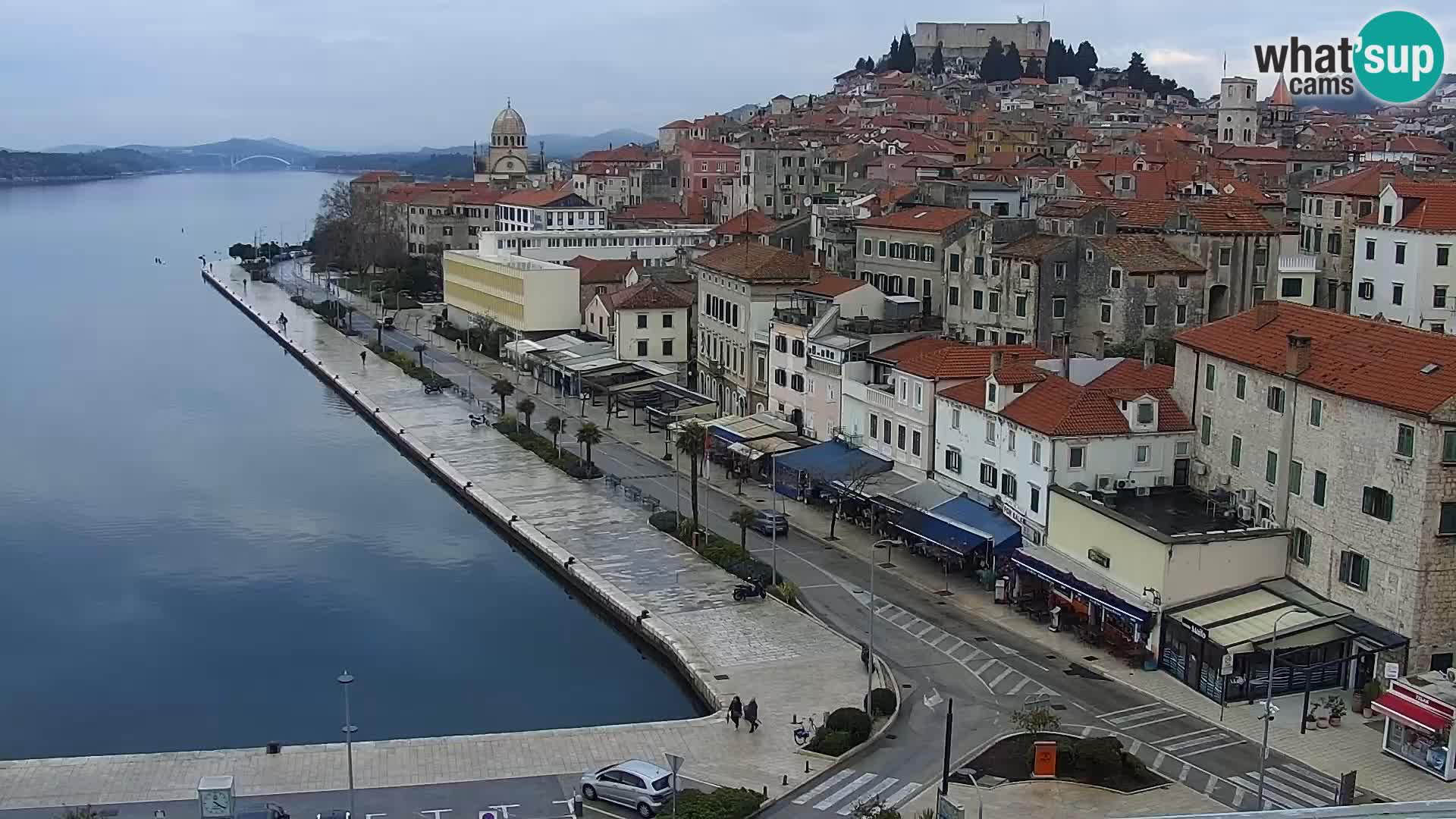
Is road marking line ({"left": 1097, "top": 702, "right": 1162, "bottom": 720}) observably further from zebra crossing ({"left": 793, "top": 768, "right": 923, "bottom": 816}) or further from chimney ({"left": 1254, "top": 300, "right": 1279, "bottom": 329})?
chimney ({"left": 1254, "top": 300, "right": 1279, "bottom": 329})

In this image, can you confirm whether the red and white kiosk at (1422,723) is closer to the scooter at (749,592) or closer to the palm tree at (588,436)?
the scooter at (749,592)

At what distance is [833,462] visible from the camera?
49938 mm

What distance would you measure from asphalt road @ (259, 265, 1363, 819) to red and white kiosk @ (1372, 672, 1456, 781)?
6.69 feet

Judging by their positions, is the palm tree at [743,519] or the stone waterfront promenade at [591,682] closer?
the stone waterfront promenade at [591,682]

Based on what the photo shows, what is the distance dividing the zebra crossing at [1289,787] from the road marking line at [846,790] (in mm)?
6691

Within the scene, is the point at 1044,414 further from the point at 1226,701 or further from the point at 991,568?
the point at 1226,701

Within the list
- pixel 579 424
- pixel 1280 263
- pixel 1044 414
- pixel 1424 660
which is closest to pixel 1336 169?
pixel 1280 263

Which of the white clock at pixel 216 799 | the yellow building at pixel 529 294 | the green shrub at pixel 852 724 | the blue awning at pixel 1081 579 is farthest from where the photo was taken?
the yellow building at pixel 529 294

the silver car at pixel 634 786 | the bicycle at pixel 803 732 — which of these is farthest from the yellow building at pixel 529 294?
the silver car at pixel 634 786

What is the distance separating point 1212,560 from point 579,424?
1421 inches

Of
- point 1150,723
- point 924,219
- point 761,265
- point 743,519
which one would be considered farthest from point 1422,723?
point 761,265

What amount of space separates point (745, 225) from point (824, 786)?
61.8 metres

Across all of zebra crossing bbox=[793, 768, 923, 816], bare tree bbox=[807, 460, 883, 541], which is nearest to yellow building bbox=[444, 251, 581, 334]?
bare tree bbox=[807, 460, 883, 541]

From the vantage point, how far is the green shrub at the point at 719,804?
85.1 ft
